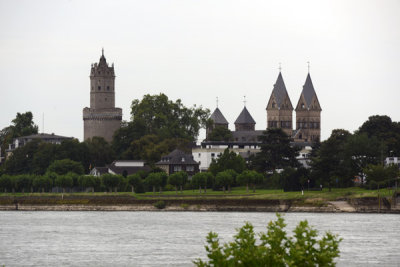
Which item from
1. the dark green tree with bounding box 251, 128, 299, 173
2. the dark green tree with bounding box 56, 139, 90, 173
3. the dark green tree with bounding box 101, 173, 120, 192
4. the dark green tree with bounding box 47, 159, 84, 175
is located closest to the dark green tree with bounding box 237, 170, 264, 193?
the dark green tree with bounding box 101, 173, 120, 192

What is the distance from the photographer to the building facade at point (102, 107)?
17825 centimetres

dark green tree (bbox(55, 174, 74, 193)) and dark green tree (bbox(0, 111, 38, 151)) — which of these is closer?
dark green tree (bbox(55, 174, 74, 193))

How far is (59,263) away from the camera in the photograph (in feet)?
181

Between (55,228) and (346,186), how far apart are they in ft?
130

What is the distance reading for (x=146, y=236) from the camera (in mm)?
70812

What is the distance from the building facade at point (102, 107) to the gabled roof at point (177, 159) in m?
38.8

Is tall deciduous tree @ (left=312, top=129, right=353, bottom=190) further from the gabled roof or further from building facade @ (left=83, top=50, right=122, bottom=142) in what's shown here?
building facade @ (left=83, top=50, right=122, bottom=142)

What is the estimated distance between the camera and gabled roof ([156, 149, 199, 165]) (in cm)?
13762

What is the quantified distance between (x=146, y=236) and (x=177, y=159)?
67.4m

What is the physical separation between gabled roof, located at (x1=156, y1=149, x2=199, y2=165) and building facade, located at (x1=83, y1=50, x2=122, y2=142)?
38.8 metres

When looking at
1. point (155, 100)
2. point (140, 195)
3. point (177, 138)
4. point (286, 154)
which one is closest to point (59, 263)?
point (140, 195)

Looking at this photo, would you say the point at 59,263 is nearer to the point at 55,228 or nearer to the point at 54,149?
the point at 55,228

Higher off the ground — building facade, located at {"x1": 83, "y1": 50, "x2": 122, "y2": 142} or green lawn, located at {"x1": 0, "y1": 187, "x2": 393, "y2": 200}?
building facade, located at {"x1": 83, "y1": 50, "x2": 122, "y2": 142}

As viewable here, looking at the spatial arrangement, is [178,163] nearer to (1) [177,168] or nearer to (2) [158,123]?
(1) [177,168]
